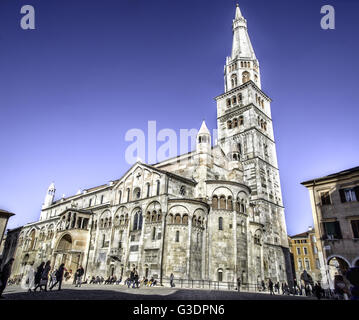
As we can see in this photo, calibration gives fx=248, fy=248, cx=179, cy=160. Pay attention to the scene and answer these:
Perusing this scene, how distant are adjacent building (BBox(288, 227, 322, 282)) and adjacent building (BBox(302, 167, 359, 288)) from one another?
35.7 m

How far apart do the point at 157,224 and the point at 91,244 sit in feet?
45.0

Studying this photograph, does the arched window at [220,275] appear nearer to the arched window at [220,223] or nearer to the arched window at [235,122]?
the arched window at [220,223]

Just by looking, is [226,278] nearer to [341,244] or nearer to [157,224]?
[157,224]

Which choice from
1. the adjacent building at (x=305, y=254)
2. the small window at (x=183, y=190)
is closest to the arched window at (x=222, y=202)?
the small window at (x=183, y=190)

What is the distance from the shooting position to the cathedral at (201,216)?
27.3 metres

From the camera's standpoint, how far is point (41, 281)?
Answer: 15664mm

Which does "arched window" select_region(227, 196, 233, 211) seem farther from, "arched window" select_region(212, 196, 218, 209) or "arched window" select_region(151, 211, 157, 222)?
"arched window" select_region(151, 211, 157, 222)

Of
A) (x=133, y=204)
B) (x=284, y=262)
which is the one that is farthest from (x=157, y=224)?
(x=284, y=262)

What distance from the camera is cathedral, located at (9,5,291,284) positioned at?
27312 millimetres

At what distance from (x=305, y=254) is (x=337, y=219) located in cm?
4080

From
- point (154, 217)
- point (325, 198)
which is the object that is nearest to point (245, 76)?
point (325, 198)

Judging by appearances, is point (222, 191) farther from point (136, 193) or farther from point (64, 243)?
point (64, 243)

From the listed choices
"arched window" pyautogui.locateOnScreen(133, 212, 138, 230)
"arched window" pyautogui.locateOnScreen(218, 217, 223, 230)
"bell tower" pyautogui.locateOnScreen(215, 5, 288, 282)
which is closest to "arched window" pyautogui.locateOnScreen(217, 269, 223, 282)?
"arched window" pyautogui.locateOnScreen(218, 217, 223, 230)
